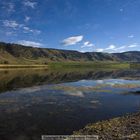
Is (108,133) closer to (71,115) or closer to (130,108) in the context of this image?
(71,115)

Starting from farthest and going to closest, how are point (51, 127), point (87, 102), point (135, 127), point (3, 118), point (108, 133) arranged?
1. point (87, 102)
2. point (3, 118)
3. point (51, 127)
4. point (135, 127)
5. point (108, 133)

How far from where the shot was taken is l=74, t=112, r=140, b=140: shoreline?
22091 millimetres

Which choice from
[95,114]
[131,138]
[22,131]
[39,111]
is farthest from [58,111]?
[131,138]

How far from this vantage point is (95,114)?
33.0 metres

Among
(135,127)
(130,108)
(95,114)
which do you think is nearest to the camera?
(135,127)

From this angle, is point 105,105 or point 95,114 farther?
point 105,105

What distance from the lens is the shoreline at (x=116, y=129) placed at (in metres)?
22.1

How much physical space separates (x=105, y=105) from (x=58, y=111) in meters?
8.55

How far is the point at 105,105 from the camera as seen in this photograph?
39.1m

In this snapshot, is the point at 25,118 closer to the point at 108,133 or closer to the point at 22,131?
the point at 22,131

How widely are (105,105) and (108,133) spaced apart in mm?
16224

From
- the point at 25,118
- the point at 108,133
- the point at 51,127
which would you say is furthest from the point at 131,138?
the point at 25,118

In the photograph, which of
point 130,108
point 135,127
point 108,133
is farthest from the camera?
point 130,108

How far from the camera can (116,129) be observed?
2442 cm
